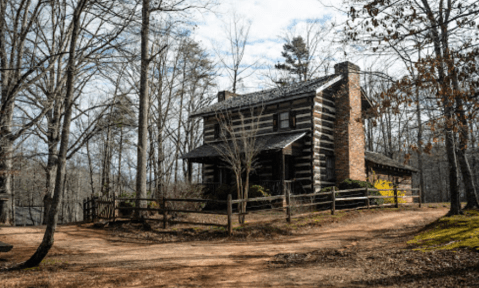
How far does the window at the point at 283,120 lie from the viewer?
856 inches

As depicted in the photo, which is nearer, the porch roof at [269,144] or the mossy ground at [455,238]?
the mossy ground at [455,238]

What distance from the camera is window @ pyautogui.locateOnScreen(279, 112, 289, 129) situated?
2175 centimetres

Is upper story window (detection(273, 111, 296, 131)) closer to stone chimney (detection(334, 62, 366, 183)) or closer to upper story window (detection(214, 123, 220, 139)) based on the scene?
stone chimney (detection(334, 62, 366, 183))

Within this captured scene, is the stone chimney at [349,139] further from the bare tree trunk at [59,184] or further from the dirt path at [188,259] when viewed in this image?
the bare tree trunk at [59,184]

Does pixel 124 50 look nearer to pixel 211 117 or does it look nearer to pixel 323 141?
pixel 323 141

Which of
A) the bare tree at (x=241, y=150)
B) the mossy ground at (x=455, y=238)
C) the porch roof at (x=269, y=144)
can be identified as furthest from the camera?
the porch roof at (x=269, y=144)

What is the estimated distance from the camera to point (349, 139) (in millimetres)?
21609

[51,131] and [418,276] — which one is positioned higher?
[51,131]

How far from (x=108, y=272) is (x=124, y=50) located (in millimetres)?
5132

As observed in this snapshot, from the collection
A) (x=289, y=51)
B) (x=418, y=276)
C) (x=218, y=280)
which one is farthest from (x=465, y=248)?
(x=289, y=51)

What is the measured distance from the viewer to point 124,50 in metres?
8.95

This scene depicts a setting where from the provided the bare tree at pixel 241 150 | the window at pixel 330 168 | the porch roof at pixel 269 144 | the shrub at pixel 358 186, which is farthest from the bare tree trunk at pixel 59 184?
the window at pixel 330 168

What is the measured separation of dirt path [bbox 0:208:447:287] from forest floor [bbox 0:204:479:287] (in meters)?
0.02

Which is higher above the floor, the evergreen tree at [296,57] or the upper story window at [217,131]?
the evergreen tree at [296,57]
